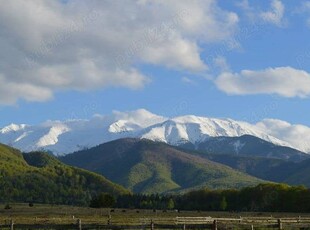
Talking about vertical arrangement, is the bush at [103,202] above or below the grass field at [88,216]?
above

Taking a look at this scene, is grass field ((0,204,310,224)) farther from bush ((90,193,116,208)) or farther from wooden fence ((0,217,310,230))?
bush ((90,193,116,208))

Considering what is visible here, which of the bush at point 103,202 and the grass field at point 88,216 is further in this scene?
the bush at point 103,202

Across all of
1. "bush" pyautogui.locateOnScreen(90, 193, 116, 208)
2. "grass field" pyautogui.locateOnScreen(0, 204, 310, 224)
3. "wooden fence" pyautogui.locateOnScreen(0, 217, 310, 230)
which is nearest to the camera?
"wooden fence" pyautogui.locateOnScreen(0, 217, 310, 230)

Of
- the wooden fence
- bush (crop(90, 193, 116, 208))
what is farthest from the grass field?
bush (crop(90, 193, 116, 208))

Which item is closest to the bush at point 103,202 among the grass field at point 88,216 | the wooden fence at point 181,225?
the grass field at point 88,216

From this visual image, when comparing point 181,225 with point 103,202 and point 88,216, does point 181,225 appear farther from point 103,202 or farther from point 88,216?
point 103,202

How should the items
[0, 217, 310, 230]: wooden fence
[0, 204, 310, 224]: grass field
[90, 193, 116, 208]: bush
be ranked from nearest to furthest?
1. [0, 217, 310, 230]: wooden fence
2. [0, 204, 310, 224]: grass field
3. [90, 193, 116, 208]: bush

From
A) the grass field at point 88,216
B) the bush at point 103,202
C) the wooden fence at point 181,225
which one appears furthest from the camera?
the bush at point 103,202

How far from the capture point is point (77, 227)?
→ 148 feet

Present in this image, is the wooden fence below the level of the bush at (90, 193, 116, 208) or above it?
below

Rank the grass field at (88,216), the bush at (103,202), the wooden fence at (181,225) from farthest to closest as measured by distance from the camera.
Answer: the bush at (103,202) → the grass field at (88,216) → the wooden fence at (181,225)

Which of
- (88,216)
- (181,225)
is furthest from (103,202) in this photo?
(181,225)

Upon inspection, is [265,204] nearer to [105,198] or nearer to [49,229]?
[105,198]

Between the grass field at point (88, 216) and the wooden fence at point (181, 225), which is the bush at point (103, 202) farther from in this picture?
the wooden fence at point (181, 225)
